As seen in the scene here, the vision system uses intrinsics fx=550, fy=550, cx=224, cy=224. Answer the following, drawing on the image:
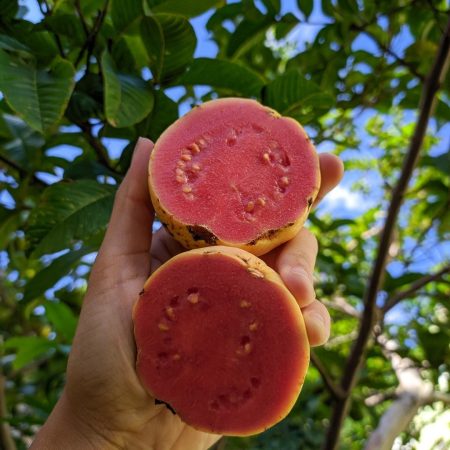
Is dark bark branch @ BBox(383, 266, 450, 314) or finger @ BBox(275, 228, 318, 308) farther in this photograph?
dark bark branch @ BBox(383, 266, 450, 314)

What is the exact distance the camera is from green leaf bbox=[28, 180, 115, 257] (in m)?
1.07

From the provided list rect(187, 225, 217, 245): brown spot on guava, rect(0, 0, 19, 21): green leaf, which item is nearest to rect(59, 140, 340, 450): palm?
rect(187, 225, 217, 245): brown spot on guava

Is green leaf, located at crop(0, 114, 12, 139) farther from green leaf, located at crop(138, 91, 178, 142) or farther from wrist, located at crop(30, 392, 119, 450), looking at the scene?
wrist, located at crop(30, 392, 119, 450)

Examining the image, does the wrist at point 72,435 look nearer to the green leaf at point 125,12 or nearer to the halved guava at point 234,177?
the halved guava at point 234,177

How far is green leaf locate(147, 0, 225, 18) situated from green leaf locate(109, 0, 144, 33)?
0.05m

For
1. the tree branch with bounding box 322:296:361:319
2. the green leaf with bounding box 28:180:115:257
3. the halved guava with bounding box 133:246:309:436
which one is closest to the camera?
the halved guava with bounding box 133:246:309:436

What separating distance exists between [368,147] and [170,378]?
231 cm

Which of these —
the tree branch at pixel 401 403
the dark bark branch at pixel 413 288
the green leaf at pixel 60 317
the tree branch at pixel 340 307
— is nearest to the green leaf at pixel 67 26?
the green leaf at pixel 60 317

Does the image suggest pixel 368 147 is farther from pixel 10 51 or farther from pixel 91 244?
pixel 10 51

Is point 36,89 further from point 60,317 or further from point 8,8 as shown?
point 60,317

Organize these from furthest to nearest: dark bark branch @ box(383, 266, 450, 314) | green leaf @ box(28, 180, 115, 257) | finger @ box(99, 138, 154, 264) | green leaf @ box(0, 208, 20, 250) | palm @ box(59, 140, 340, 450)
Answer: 1. dark bark branch @ box(383, 266, 450, 314)
2. green leaf @ box(0, 208, 20, 250)
3. green leaf @ box(28, 180, 115, 257)
4. finger @ box(99, 138, 154, 264)
5. palm @ box(59, 140, 340, 450)

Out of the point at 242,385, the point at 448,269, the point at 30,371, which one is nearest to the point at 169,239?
the point at 242,385

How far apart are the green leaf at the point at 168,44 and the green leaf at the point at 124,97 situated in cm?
6

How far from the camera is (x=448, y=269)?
1.47 metres
